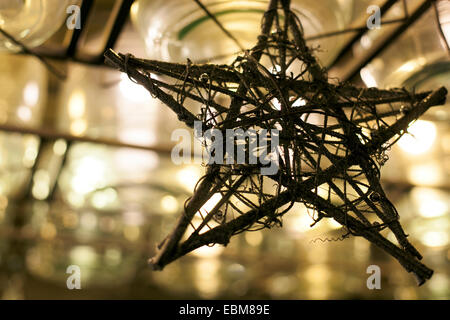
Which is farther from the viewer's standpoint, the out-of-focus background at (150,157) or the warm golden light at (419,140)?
the warm golden light at (419,140)

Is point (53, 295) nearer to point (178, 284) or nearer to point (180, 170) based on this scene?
point (178, 284)

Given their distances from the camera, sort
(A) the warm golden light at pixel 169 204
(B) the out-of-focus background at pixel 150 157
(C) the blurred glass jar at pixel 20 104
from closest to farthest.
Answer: (B) the out-of-focus background at pixel 150 157
(C) the blurred glass jar at pixel 20 104
(A) the warm golden light at pixel 169 204

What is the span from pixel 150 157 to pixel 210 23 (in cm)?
97

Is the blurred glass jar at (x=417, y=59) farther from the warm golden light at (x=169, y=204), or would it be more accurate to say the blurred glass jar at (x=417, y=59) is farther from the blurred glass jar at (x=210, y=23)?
the warm golden light at (x=169, y=204)

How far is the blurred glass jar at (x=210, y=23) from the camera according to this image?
1.04m

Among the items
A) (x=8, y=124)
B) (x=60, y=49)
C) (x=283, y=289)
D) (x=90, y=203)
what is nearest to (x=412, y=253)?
(x=60, y=49)

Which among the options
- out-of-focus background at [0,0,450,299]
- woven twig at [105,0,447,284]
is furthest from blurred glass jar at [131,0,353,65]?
woven twig at [105,0,447,284]

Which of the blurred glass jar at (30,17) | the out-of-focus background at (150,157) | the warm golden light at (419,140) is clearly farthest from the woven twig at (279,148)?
the warm golden light at (419,140)

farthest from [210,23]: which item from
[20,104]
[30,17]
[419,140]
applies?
[419,140]

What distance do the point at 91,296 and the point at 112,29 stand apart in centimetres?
250

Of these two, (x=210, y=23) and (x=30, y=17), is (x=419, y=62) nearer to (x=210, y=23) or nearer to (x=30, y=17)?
(x=210, y=23)

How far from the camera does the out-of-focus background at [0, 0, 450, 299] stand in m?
1.09

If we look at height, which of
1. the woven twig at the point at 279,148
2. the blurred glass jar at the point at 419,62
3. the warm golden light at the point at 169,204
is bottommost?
the woven twig at the point at 279,148
